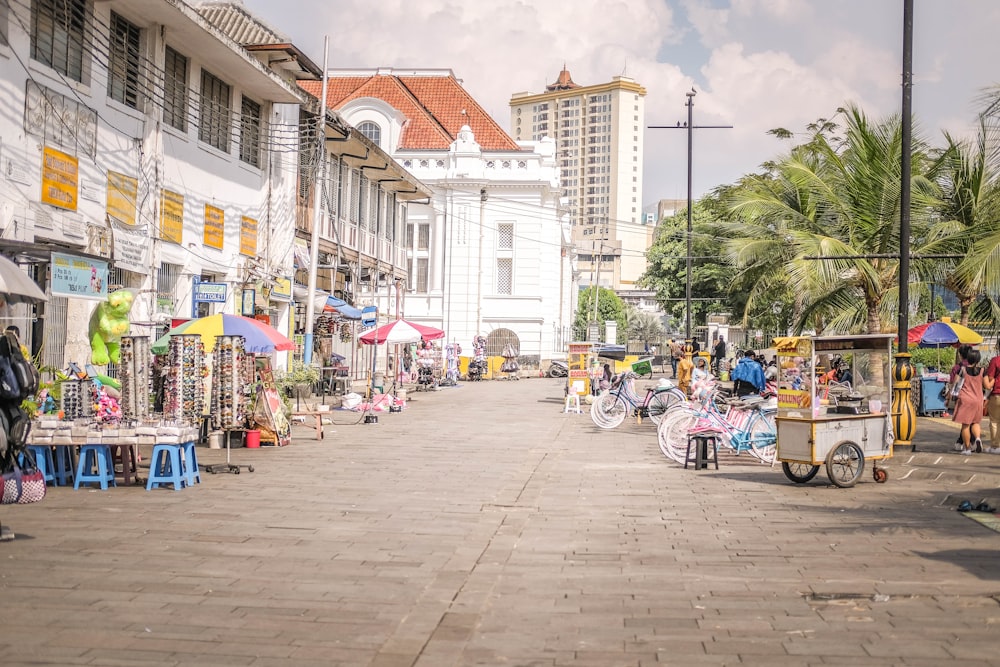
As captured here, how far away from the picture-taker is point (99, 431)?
37.3ft

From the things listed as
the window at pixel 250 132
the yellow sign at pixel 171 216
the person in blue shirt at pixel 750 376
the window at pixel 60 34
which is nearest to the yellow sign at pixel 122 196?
the yellow sign at pixel 171 216

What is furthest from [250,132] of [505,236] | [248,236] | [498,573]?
[505,236]

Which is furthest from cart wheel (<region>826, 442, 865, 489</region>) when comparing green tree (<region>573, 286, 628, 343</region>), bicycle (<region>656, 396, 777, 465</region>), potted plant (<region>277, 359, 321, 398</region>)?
green tree (<region>573, 286, 628, 343</region>)

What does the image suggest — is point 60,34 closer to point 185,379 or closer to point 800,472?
point 185,379

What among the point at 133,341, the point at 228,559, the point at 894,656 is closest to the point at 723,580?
the point at 894,656

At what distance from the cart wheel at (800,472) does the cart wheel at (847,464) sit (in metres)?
0.23

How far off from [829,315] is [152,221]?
15.1 meters

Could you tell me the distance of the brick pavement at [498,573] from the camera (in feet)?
18.8

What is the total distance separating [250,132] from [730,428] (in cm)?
1505

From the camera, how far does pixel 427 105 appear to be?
212ft

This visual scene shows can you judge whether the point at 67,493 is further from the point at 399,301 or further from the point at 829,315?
the point at 399,301

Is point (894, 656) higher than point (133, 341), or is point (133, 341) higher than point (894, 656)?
point (133, 341)

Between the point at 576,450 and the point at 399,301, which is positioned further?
the point at 399,301

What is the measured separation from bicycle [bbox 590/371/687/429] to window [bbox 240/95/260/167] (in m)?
10.0
